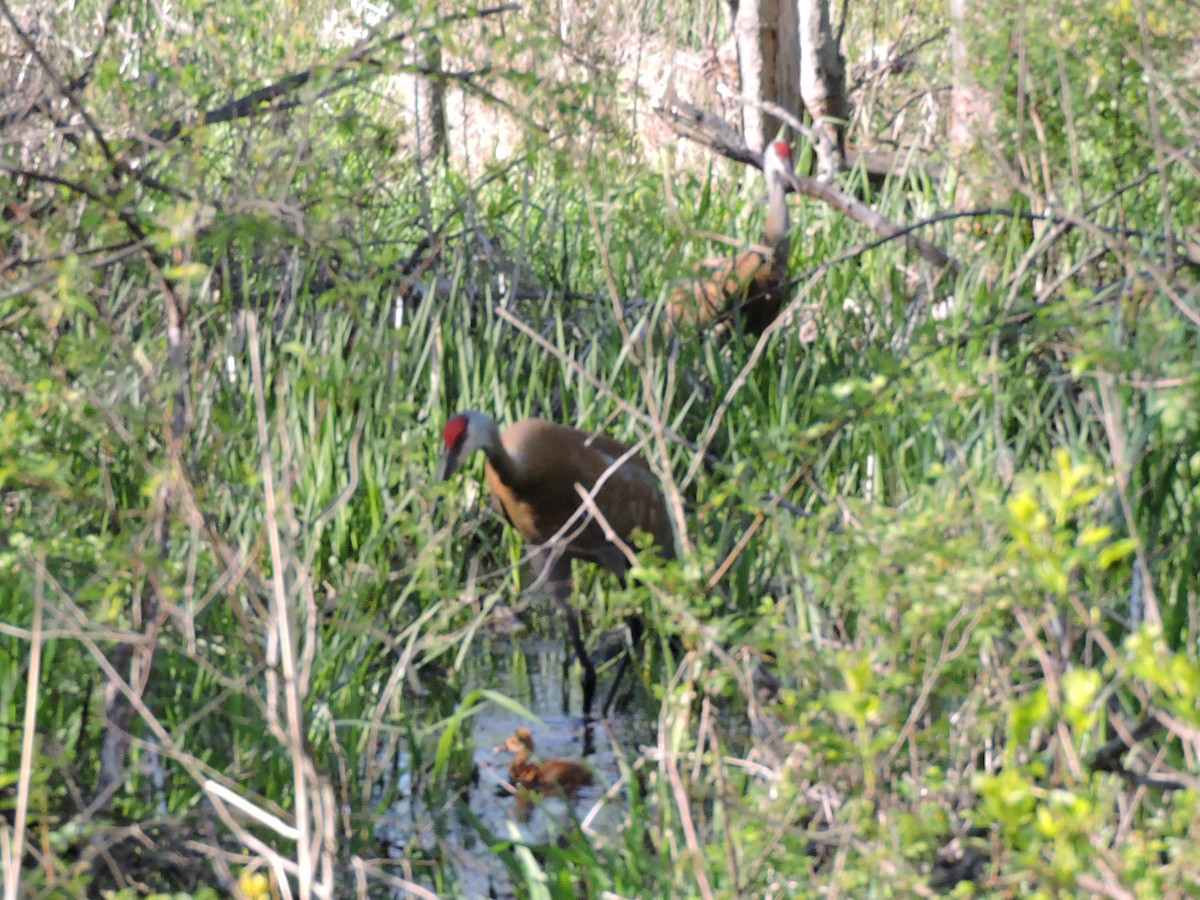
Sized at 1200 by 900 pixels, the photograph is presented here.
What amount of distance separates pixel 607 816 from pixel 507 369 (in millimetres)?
2017

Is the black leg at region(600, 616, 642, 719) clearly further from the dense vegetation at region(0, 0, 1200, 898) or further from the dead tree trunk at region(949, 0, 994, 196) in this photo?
the dead tree trunk at region(949, 0, 994, 196)

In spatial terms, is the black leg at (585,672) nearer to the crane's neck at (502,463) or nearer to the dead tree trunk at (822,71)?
the crane's neck at (502,463)

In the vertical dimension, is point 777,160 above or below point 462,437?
above

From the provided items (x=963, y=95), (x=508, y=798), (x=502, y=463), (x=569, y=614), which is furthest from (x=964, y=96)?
(x=508, y=798)

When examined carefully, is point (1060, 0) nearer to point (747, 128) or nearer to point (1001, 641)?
point (1001, 641)

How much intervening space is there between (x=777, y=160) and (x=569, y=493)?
2113mm

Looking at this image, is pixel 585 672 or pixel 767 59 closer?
pixel 585 672

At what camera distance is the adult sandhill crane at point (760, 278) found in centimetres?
523

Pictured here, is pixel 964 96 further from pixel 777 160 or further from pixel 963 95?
pixel 777 160

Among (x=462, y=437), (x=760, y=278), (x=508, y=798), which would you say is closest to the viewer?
(x=508, y=798)

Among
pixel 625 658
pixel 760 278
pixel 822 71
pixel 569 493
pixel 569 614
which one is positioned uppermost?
pixel 822 71

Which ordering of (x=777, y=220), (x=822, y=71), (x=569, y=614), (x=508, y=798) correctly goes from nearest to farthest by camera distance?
(x=508, y=798), (x=569, y=614), (x=777, y=220), (x=822, y=71)

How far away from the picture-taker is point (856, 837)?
7.13ft

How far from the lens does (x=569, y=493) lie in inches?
176
